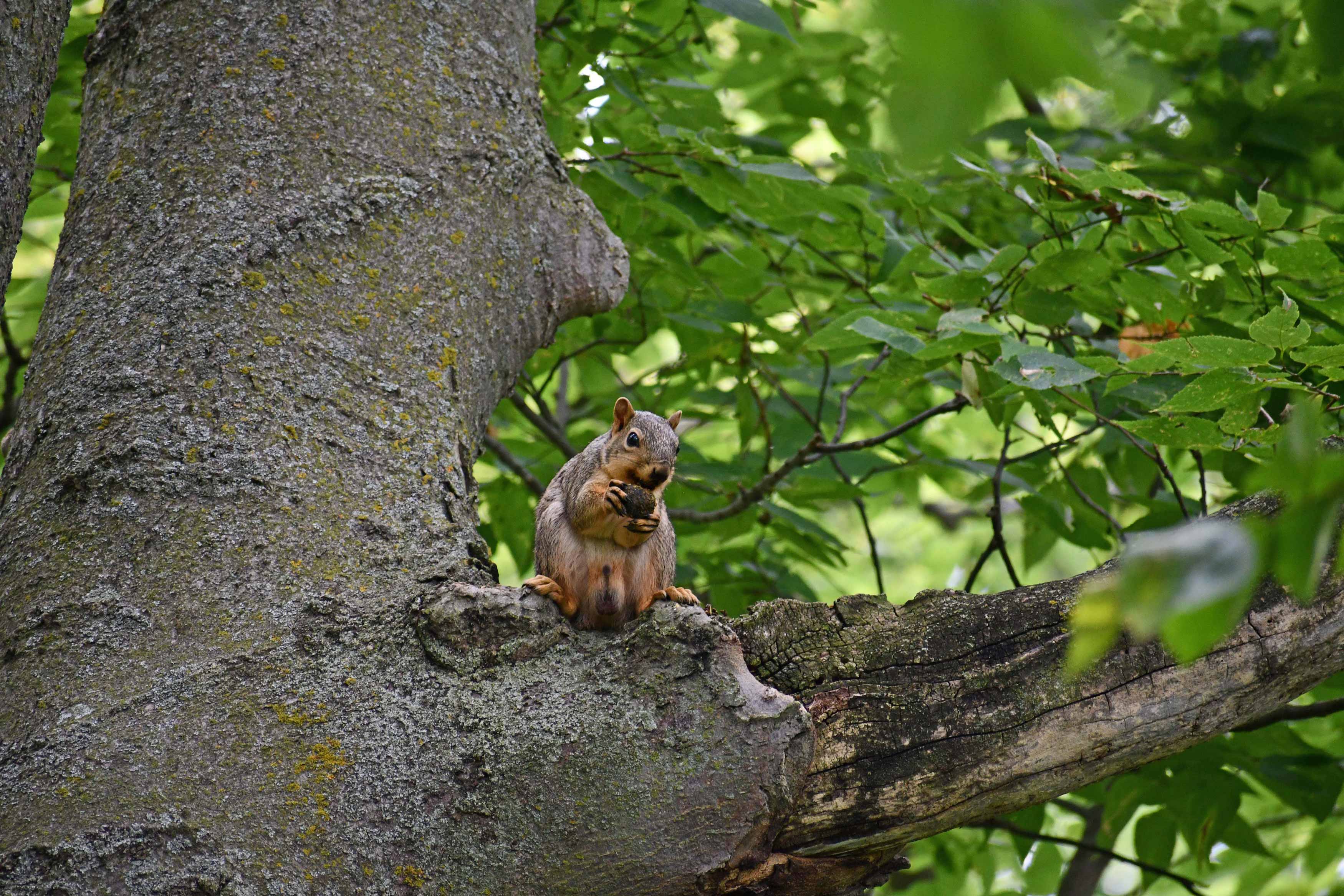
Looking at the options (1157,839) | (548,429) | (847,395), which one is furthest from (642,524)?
(1157,839)

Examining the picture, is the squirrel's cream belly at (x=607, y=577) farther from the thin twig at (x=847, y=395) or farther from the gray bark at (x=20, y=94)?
the gray bark at (x=20, y=94)

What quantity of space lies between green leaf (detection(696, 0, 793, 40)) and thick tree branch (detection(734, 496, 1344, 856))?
1.59m

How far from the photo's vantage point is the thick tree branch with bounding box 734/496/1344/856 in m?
1.64

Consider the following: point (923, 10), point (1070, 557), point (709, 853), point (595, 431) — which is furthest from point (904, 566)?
point (923, 10)

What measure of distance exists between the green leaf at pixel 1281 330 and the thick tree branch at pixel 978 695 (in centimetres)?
34

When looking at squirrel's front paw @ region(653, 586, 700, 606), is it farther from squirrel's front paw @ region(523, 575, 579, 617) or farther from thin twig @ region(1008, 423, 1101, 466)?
thin twig @ region(1008, 423, 1101, 466)

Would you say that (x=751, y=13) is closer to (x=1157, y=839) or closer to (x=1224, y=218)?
(x=1224, y=218)

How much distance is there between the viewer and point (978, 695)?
5.54 feet

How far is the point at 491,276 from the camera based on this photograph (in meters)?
2.32

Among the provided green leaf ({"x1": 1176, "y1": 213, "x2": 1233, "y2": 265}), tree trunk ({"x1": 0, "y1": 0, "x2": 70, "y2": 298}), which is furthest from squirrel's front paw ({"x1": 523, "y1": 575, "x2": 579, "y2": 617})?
green leaf ({"x1": 1176, "y1": 213, "x2": 1233, "y2": 265})

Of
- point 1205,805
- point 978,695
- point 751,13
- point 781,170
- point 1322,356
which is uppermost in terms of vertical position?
point 751,13

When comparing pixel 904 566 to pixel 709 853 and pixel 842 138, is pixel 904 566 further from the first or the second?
pixel 709 853

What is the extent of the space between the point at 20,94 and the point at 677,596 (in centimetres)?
153

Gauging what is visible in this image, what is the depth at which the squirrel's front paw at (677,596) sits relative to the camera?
1.95 metres
